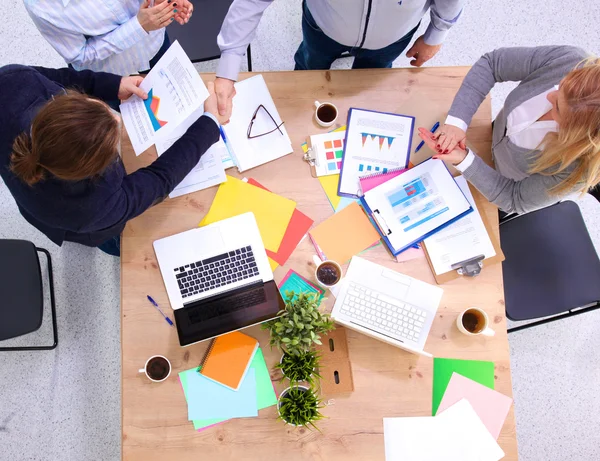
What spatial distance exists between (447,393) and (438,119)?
0.88 metres

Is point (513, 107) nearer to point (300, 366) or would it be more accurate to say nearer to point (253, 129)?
point (253, 129)

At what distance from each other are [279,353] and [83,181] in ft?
2.36

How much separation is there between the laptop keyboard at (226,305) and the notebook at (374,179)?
46cm

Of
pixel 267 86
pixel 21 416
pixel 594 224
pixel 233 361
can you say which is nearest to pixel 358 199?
pixel 267 86

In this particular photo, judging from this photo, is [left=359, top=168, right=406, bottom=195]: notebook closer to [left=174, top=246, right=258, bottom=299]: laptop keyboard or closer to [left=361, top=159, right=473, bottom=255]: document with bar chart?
[left=361, top=159, right=473, bottom=255]: document with bar chart

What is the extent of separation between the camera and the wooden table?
1.28m

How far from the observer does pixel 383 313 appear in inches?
53.2

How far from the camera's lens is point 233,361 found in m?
1.31

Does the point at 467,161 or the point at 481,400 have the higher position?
the point at 467,161

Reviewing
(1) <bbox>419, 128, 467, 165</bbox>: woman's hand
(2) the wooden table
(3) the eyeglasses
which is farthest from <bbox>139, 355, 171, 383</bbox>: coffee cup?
(1) <bbox>419, 128, 467, 165</bbox>: woman's hand

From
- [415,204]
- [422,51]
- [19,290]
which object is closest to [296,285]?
[415,204]

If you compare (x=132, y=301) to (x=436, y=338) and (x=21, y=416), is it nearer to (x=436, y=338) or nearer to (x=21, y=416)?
(x=436, y=338)

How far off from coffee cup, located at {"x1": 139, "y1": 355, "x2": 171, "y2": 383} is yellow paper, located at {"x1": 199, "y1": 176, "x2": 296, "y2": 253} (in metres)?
0.42

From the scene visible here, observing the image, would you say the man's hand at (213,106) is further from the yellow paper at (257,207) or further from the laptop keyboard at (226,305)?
the laptop keyboard at (226,305)
